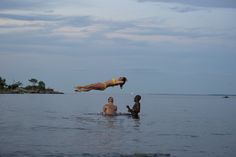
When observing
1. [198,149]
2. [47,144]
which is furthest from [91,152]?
[198,149]

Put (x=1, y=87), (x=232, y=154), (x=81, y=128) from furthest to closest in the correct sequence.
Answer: (x=1, y=87) → (x=81, y=128) → (x=232, y=154)

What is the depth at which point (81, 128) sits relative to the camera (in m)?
27.9

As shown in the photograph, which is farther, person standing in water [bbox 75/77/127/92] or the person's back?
the person's back

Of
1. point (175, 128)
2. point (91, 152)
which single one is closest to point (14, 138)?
point (91, 152)

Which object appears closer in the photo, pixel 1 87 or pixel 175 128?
pixel 175 128

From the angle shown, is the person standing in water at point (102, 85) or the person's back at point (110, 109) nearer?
the person standing in water at point (102, 85)

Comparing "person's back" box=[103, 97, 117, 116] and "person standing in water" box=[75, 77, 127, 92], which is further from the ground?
"person standing in water" box=[75, 77, 127, 92]

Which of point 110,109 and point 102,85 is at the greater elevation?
point 102,85

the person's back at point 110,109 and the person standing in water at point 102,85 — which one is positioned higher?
the person standing in water at point 102,85

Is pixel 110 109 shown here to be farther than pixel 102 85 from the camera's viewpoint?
Yes

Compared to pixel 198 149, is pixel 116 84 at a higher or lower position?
higher

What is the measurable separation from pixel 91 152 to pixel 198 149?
471 cm

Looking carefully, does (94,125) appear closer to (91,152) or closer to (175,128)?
(175,128)

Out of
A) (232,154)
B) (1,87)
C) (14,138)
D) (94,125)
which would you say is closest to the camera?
(232,154)
